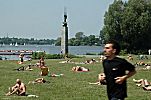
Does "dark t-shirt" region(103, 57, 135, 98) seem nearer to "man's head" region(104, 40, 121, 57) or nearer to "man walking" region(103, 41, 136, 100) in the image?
"man walking" region(103, 41, 136, 100)

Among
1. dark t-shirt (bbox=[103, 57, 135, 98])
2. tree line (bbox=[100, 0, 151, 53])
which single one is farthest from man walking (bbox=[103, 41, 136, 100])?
tree line (bbox=[100, 0, 151, 53])

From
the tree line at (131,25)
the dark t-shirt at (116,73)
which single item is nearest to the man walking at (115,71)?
the dark t-shirt at (116,73)

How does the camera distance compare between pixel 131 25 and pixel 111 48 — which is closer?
pixel 111 48

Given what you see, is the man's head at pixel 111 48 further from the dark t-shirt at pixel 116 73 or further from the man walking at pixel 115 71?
the dark t-shirt at pixel 116 73

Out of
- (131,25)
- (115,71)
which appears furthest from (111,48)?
(131,25)

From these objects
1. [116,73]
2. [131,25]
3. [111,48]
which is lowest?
[116,73]

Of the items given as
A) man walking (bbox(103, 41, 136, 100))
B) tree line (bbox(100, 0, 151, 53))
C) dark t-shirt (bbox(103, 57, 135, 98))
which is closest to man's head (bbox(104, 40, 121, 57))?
man walking (bbox(103, 41, 136, 100))

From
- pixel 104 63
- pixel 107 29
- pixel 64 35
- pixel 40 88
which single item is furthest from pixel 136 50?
pixel 104 63

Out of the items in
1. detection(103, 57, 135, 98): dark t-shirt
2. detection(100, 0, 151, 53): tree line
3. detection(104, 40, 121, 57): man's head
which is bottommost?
detection(103, 57, 135, 98): dark t-shirt

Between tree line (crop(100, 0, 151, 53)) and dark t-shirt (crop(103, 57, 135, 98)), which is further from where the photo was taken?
Answer: tree line (crop(100, 0, 151, 53))

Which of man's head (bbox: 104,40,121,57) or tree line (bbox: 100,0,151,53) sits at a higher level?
tree line (bbox: 100,0,151,53)

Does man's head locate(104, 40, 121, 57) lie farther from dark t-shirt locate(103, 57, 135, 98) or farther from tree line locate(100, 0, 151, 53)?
tree line locate(100, 0, 151, 53)

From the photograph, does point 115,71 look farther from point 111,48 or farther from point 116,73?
point 111,48

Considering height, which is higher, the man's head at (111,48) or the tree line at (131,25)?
the tree line at (131,25)
